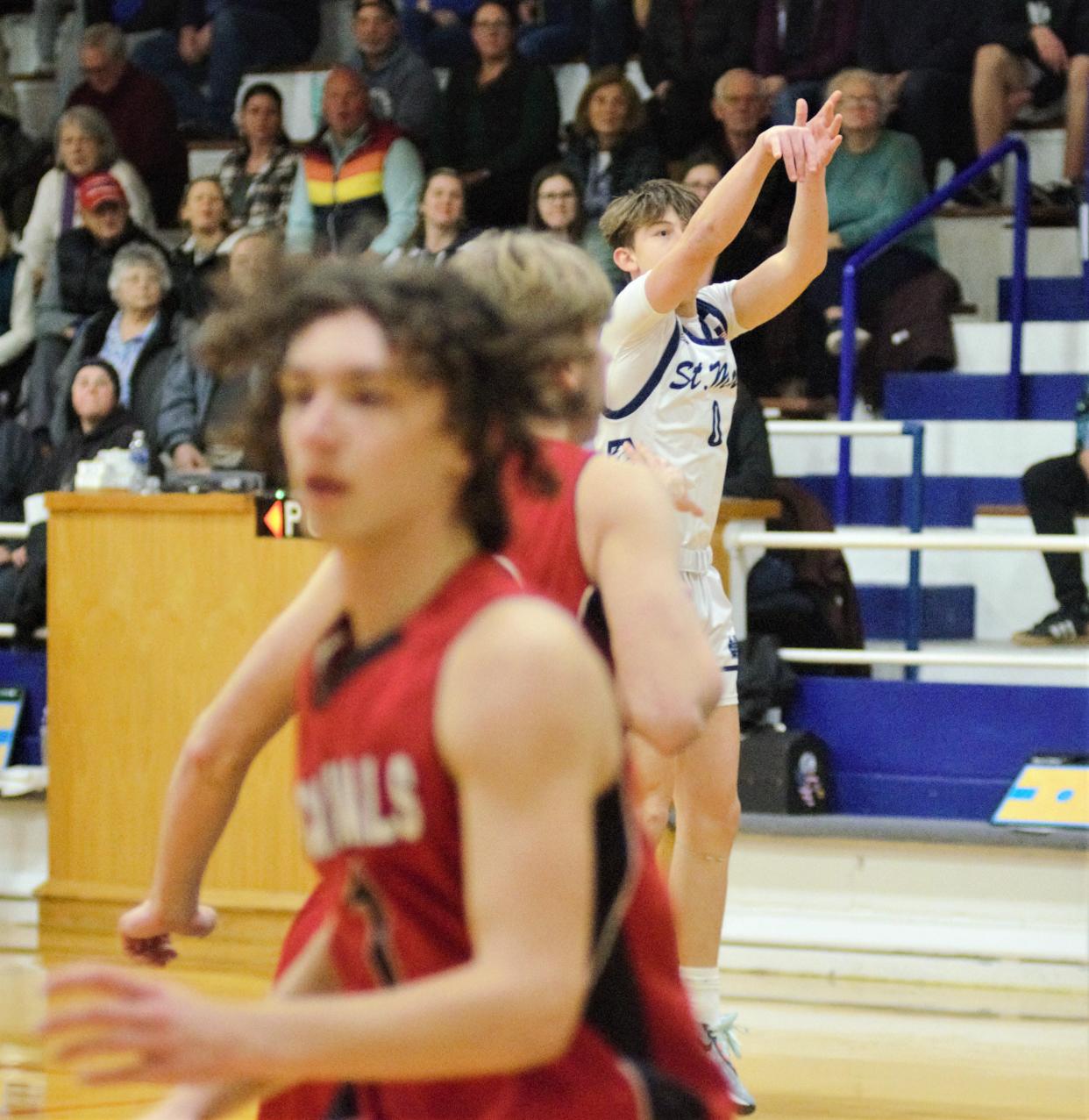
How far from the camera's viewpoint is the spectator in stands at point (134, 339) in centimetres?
721

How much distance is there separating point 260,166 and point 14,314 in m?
1.21

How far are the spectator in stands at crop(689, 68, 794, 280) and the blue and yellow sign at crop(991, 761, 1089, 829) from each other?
237cm

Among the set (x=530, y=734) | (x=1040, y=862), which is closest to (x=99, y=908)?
(x=1040, y=862)

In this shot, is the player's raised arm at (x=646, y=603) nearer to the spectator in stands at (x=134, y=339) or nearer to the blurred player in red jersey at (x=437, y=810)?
the blurred player in red jersey at (x=437, y=810)

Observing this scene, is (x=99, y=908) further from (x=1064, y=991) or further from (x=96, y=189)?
(x=96, y=189)

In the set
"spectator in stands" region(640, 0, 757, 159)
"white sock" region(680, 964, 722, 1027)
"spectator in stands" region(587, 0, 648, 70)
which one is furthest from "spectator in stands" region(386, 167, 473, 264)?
"white sock" region(680, 964, 722, 1027)

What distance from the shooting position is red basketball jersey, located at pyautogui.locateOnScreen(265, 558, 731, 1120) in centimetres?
136

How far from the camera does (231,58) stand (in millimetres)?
9539

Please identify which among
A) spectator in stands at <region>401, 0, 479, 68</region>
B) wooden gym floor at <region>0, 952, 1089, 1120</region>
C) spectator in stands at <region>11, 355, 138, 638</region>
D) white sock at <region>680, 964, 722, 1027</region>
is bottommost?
wooden gym floor at <region>0, 952, 1089, 1120</region>

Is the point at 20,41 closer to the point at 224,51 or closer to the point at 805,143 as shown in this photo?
the point at 224,51

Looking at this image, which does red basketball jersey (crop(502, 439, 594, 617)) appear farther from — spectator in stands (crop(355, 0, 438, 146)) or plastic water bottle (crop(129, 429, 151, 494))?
spectator in stands (crop(355, 0, 438, 146))

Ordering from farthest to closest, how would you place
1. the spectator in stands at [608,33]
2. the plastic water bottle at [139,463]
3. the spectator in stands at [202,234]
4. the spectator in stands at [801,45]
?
A: the spectator in stands at [608,33]
the spectator in stands at [801,45]
the spectator in stands at [202,234]
the plastic water bottle at [139,463]

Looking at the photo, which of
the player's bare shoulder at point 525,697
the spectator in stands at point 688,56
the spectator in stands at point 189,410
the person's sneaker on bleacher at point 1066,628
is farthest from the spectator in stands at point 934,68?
the player's bare shoulder at point 525,697

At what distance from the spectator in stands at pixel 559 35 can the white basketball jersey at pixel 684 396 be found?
208 inches
